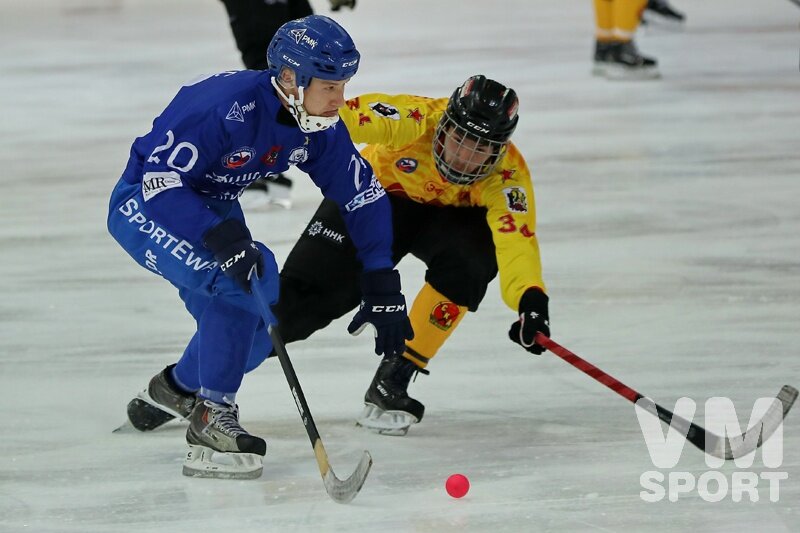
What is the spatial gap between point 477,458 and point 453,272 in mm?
492

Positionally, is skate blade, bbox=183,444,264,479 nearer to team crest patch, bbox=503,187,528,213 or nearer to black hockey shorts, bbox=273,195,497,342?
black hockey shorts, bbox=273,195,497,342

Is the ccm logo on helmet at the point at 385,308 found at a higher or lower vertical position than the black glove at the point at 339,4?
higher

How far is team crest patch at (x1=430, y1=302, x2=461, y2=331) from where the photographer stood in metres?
3.46

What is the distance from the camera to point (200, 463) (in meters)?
3.09

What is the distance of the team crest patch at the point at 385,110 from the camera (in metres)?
3.51

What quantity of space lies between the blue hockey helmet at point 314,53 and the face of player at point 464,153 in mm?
410

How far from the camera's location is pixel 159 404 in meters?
3.36

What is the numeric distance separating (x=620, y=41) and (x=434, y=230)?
4.73 meters

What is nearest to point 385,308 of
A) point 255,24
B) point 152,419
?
point 152,419

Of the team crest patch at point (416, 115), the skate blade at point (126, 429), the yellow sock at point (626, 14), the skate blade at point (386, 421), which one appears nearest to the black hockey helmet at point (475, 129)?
the team crest patch at point (416, 115)

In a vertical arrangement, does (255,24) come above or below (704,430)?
below

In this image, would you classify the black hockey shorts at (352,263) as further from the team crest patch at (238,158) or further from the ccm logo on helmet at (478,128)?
the team crest patch at (238,158)

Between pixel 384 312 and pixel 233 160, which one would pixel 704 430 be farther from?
pixel 233 160

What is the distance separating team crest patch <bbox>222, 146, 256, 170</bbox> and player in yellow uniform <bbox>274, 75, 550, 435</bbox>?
418 mm
